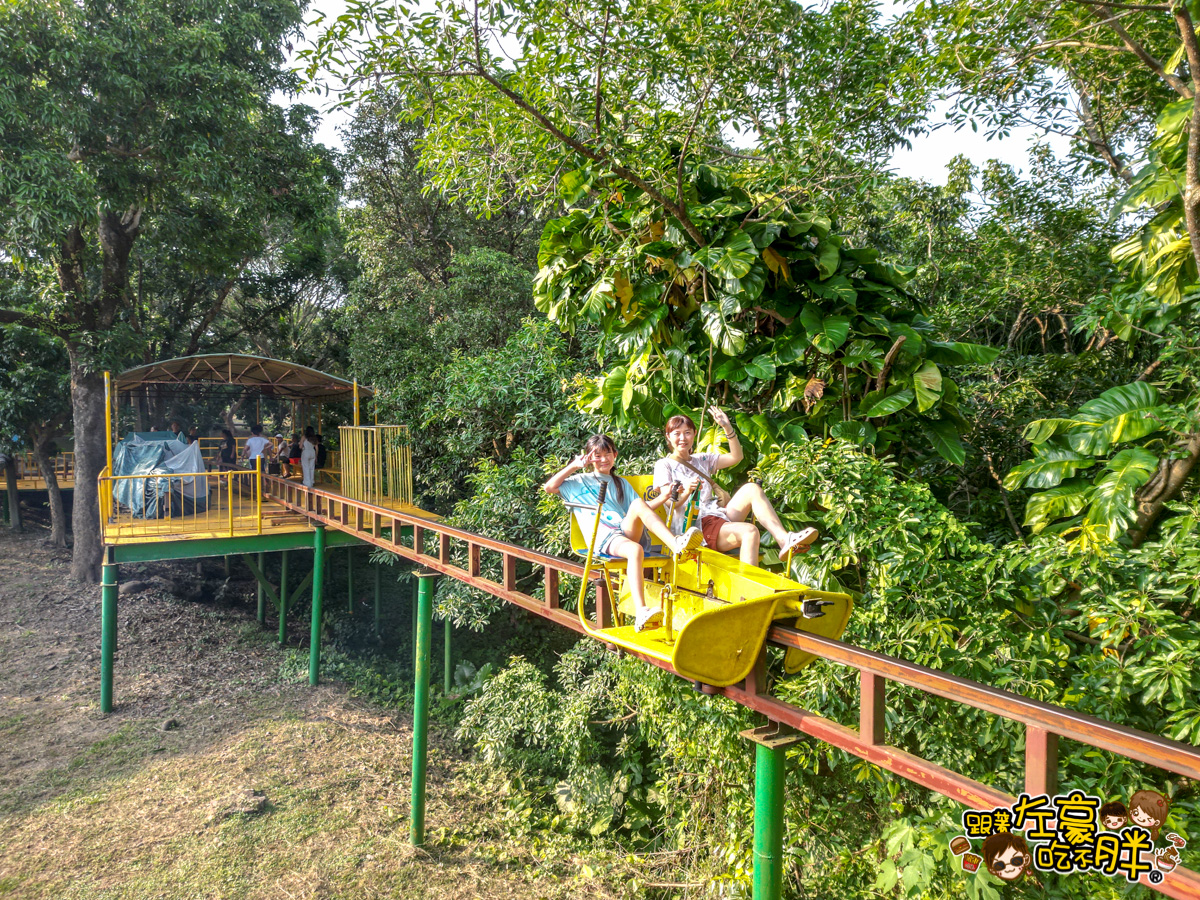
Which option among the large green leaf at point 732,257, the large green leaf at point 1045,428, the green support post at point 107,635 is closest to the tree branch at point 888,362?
the large green leaf at point 1045,428

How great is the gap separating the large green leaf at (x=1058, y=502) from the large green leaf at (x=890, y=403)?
83cm

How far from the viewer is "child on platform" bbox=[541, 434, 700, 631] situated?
285 centimetres

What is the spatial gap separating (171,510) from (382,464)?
302cm

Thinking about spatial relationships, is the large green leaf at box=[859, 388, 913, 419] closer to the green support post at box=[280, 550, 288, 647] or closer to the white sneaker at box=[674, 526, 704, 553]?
the white sneaker at box=[674, 526, 704, 553]

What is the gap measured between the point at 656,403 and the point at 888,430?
1.44 metres

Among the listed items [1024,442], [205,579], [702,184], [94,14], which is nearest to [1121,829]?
[1024,442]

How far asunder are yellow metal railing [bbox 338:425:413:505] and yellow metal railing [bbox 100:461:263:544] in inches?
49.9

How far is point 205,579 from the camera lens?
1399 cm

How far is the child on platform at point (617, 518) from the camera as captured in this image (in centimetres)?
285

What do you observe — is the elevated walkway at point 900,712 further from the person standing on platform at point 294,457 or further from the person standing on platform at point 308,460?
the person standing on platform at point 294,457

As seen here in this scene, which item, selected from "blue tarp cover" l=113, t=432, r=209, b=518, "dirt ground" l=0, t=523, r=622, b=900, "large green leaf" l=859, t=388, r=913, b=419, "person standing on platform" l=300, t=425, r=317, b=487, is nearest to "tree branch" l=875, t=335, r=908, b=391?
"large green leaf" l=859, t=388, r=913, b=419

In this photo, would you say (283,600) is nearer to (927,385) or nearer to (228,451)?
(228,451)

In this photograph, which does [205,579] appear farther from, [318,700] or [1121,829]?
[1121,829]

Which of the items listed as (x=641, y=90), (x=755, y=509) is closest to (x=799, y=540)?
(x=755, y=509)
